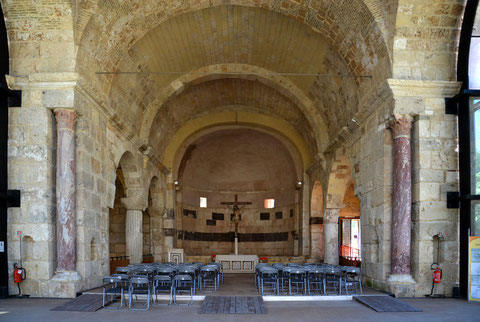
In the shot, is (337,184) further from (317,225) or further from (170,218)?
(170,218)

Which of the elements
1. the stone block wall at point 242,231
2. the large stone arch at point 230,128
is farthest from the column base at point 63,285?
the stone block wall at point 242,231

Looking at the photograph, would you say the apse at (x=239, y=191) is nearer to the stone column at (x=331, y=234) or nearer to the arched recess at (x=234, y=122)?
the arched recess at (x=234, y=122)

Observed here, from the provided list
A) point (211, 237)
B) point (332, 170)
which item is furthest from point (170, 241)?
point (332, 170)

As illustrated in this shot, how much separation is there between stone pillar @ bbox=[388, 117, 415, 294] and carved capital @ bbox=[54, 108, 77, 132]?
7477 mm

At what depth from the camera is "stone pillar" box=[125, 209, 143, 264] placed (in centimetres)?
1659

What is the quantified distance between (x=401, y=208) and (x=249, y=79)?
914 centimetres

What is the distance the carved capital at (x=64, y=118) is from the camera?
1073 cm

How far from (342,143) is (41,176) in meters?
9.31

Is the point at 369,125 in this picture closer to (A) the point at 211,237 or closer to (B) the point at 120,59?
(B) the point at 120,59

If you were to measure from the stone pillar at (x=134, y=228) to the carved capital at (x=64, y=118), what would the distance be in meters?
6.75

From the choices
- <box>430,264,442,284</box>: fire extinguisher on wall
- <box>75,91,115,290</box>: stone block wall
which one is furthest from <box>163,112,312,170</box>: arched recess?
<box>430,264,442,284</box>: fire extinguisher on wall

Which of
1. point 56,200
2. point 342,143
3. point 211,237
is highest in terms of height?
point 342,143

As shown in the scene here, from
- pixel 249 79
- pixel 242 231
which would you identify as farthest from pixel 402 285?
pixel 242 231

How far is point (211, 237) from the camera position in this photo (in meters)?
25.1
